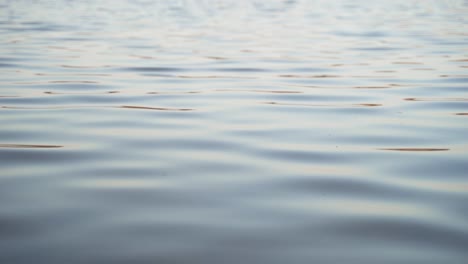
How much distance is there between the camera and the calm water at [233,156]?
1.91 metres

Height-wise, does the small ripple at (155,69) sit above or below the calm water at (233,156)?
above

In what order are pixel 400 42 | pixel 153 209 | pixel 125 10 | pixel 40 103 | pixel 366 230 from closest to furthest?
pixel 366 230
pixel 153 209
pixel 40 103
pixel 400 42
pixel 125 10

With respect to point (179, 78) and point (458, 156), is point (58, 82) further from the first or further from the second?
point (458, 156)

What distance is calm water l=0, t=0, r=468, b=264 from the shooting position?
1912mm

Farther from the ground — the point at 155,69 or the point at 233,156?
the point at 155,69

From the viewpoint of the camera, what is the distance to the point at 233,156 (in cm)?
286

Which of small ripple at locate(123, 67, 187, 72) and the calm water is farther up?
small ripple at locate(123, 67, 187, 72)

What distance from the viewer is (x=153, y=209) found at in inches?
85.2

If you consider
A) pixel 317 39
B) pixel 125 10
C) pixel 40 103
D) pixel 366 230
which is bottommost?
pixel 366 230

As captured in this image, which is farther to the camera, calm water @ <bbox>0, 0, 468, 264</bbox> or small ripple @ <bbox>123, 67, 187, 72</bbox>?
small ripple @ <bbox>123, 67, 187, 72</bbox>

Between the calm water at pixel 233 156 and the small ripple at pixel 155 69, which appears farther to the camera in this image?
the small ripple at pixel 155 69

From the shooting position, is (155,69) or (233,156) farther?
(155,69)

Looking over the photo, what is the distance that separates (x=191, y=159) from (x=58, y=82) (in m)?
2.47

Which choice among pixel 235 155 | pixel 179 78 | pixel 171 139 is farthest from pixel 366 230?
pixel 179 78
